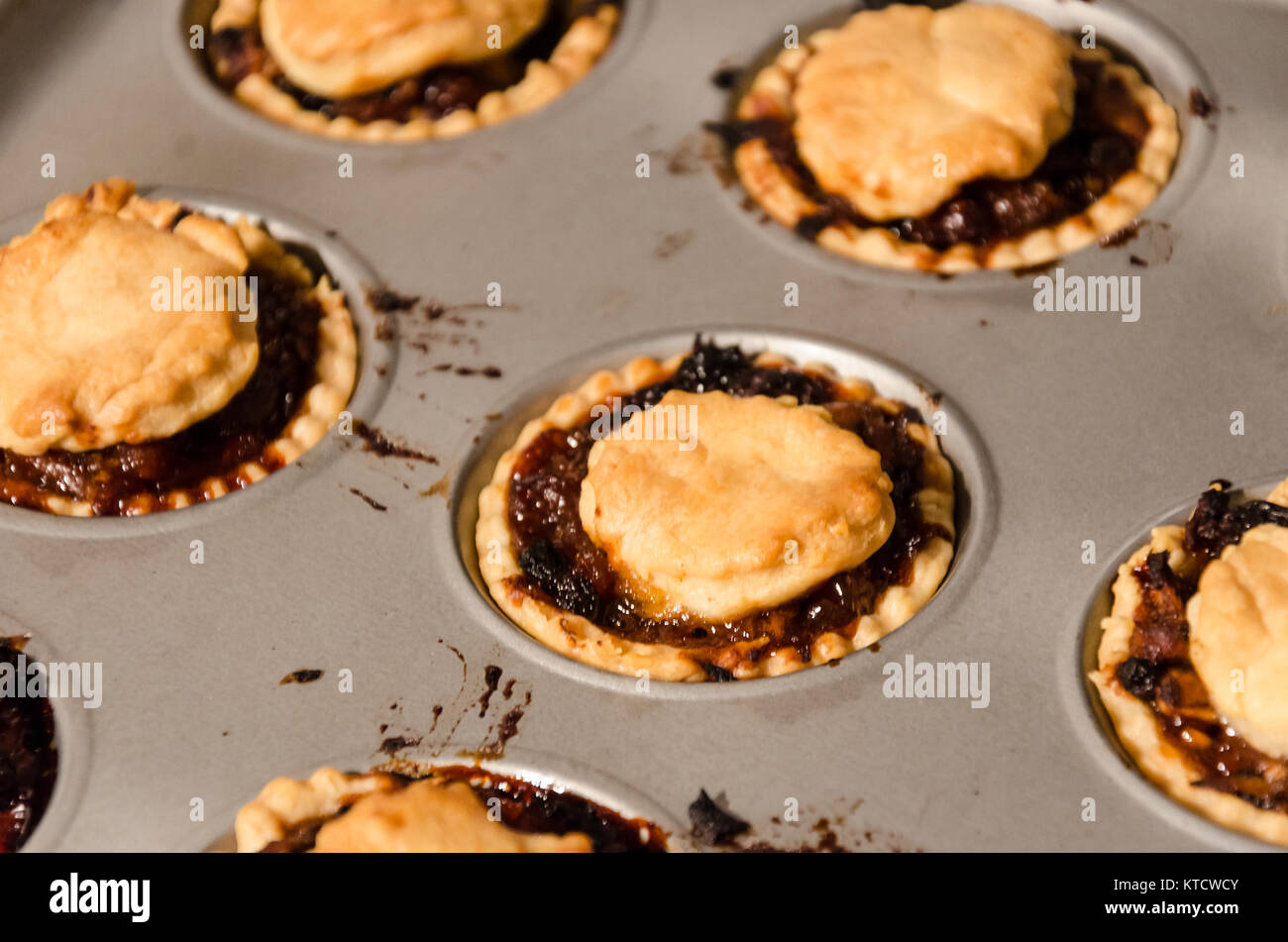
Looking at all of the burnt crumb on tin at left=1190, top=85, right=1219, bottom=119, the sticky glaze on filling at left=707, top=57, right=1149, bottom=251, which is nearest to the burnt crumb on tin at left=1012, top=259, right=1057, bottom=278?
the sticky glaze on filling at left=707, top=57, right=1149, bottom=251

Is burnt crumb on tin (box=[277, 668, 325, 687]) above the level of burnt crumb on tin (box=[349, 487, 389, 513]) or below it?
below

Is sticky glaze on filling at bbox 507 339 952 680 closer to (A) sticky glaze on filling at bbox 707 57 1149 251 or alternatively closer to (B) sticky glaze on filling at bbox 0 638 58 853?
(A) sticky glaze on filling at bbox 707 57 1149 251

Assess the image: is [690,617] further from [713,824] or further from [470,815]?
[470,815]

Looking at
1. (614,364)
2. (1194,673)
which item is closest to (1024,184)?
(614,364)

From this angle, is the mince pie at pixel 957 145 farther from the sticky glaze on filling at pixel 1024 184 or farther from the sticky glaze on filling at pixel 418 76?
the sticky glaze on filling at pixel 418 76

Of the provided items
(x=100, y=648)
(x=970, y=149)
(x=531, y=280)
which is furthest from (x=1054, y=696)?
(x=100, y=648)

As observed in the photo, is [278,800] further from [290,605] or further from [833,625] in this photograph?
[833,625]

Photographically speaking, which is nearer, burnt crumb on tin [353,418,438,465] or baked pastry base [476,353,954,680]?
baked pastry base [476,353,954,680]
